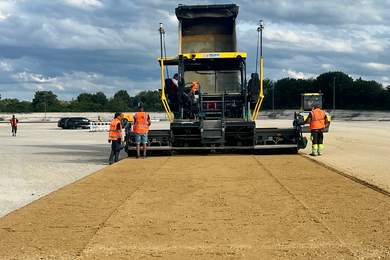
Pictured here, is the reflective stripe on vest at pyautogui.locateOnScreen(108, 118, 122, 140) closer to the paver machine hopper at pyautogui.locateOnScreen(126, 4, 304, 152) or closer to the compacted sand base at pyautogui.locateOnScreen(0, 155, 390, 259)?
the paver machine hopper at pyautogui.locateOnScreen(126, 4, 304, 152)

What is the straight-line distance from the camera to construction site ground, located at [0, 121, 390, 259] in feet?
18.4

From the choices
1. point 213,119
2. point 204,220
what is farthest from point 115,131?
point 204,220

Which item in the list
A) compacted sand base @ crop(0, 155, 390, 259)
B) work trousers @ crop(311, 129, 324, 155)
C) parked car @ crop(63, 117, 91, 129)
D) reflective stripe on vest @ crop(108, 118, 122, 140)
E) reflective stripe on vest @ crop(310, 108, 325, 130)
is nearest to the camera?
compacted sand base @ crop(0, 155, 390, 259)

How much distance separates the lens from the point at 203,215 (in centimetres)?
730

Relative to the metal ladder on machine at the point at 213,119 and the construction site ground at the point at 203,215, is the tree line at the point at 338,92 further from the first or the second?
the construction site ground at the point at 203,215

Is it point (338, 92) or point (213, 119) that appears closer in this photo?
point (213, 119)

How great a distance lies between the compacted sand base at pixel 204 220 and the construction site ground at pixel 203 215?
1 cm

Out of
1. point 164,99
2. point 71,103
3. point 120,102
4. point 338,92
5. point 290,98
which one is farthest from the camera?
point 71,103

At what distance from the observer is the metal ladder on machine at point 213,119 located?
1630cm

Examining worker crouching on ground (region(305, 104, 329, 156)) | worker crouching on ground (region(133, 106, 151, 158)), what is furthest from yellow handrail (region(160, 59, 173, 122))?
worker crouching on ground (region(305, 104, 329, 156))

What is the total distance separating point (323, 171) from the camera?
476 inches

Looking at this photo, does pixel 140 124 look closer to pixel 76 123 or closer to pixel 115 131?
pixel 115 131

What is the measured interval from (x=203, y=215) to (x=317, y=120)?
1084 centimetres

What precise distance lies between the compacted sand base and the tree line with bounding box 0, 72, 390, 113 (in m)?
78.5
